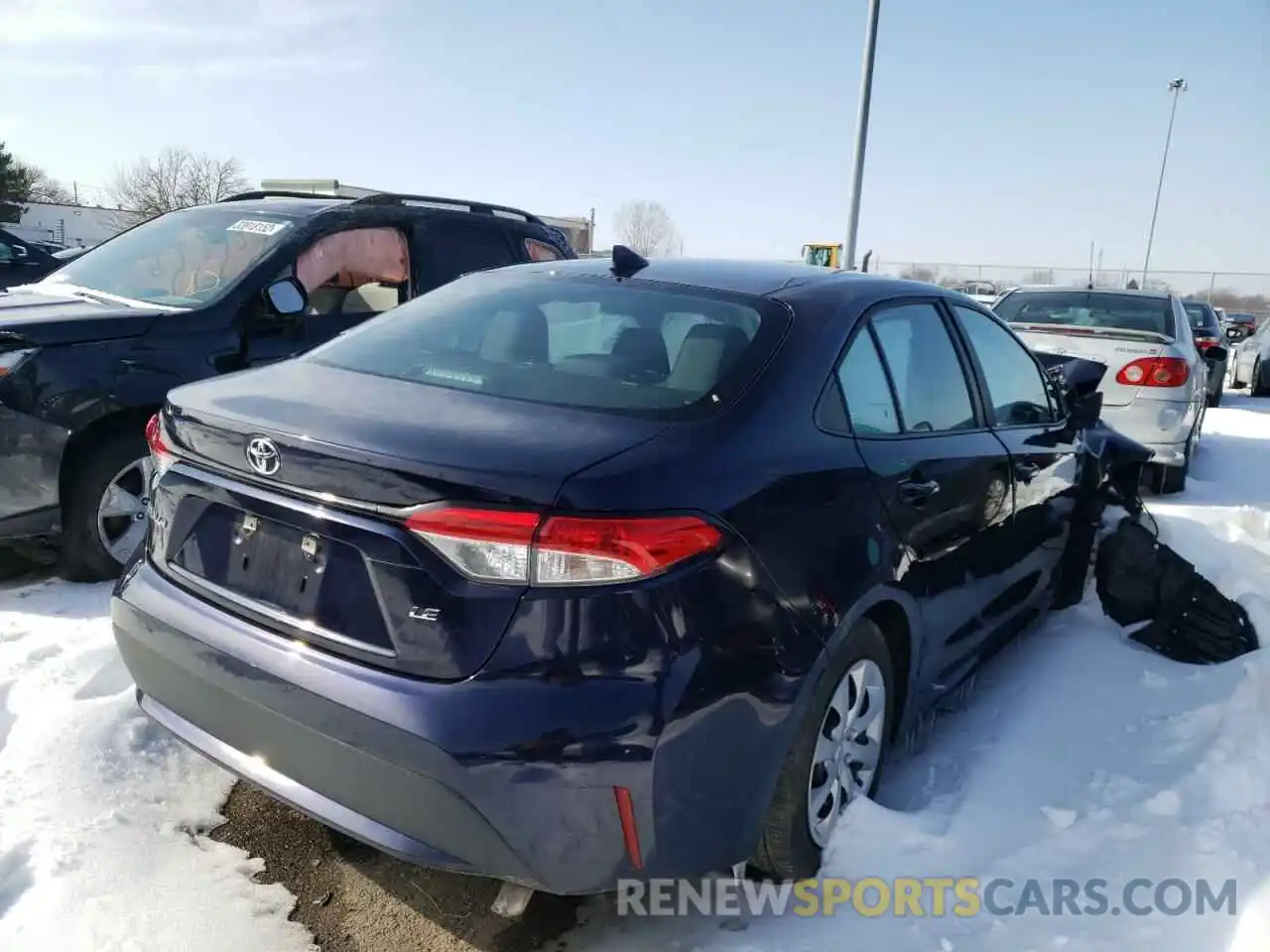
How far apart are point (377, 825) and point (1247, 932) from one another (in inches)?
78.8

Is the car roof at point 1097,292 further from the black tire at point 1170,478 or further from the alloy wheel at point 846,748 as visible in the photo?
the alloy wheel at point 846,748

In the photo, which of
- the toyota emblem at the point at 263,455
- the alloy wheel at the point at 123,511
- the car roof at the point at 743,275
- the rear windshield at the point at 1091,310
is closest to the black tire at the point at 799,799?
the car roof at the point at 743,275

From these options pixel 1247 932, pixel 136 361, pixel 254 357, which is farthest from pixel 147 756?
pixel 1247 932

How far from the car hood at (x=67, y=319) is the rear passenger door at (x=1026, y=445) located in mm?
3459

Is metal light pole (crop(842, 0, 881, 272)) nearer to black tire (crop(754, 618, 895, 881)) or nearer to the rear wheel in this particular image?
the rear wheel

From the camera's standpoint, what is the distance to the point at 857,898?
2.46 metres

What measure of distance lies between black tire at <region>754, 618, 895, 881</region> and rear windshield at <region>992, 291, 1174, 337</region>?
22.0ft

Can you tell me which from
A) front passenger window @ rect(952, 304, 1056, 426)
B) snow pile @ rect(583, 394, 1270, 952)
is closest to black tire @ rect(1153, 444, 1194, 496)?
snow pile @ rect(583, 394, 1270, 952)

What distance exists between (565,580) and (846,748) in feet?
3.77

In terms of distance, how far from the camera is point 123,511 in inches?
166

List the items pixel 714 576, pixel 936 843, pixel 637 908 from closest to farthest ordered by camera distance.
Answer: pixel 714 576, pixel 637 908, pixel 936 843

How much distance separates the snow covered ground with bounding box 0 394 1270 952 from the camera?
90.5 inches

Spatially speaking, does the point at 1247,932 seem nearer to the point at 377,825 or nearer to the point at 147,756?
the point at 377,825

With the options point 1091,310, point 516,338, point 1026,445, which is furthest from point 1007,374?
point 1091,310
